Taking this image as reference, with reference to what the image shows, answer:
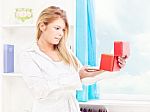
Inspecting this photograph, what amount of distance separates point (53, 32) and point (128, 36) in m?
0.87

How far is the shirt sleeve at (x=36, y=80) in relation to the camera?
6.39 feet

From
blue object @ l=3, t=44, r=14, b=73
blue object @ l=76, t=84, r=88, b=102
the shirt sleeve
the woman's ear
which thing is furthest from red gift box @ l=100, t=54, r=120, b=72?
blue object @ l=3, t=44, r=14, b=73

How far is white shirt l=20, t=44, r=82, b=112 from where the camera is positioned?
196cm

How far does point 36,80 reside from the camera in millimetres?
1958

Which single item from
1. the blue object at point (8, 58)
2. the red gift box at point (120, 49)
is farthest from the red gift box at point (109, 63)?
the blue object at point (8, 58)

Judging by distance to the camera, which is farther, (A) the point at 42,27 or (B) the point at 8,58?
(B) the point at 8,58

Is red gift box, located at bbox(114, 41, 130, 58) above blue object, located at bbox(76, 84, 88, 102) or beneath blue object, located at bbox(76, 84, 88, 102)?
above

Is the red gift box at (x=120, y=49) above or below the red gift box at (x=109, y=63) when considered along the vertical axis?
above

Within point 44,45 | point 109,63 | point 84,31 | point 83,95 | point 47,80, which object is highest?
point 84,31

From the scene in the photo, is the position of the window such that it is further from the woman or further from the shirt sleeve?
the shirt sleeve

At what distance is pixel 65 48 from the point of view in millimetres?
2152

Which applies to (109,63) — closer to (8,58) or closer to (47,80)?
(47,80)

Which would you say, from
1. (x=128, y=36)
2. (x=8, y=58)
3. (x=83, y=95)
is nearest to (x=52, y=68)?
(x=83, y=95)

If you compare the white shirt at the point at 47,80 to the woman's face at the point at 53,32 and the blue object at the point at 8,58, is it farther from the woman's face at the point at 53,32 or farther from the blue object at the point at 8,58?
the blue object at the point at 8,58
